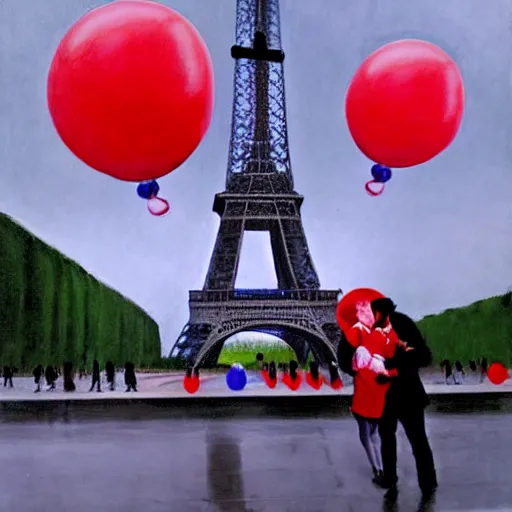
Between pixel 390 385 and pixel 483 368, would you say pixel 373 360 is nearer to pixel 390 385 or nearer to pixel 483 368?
pixel 390 385

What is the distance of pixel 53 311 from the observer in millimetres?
13570

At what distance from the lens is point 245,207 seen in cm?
1528

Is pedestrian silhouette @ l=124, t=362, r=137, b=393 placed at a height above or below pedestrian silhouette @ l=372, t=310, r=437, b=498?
above

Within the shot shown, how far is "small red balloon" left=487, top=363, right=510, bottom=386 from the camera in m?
12.8

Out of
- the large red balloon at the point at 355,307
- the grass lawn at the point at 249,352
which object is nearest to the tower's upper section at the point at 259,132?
the grass lawn at the point at 249,352

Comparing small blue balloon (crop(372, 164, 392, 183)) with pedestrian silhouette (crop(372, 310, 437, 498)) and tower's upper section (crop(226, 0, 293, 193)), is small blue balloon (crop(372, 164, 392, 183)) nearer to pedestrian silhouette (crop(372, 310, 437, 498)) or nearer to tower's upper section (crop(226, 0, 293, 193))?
pedestrian silhouette (crop(372, 310, 437, 498))

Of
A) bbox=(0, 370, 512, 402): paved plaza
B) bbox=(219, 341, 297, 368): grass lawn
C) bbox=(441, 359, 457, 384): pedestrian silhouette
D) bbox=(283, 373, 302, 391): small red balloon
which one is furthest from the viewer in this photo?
bbox=(219, 341, 297, 368): grass lawn

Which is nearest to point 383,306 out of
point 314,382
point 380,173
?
point 380,173

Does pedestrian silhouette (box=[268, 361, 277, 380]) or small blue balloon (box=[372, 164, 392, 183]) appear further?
pedestrian silhouette (box=[268, 361, 277, 380])

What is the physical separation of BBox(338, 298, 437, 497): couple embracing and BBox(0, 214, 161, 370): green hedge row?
29.2ft

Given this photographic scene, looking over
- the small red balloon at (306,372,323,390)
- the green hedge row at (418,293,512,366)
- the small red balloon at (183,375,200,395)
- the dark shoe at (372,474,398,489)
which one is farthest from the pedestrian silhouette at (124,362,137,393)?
the dark shoe at (372,474,398,489)

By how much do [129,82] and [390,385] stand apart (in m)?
1.96

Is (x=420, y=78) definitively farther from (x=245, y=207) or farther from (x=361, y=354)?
(x=245, y=207)

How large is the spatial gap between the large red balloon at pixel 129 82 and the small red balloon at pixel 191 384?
9.27 meters
